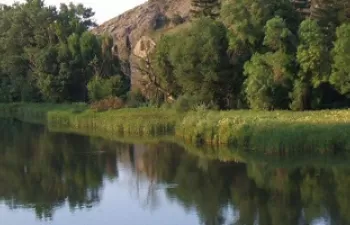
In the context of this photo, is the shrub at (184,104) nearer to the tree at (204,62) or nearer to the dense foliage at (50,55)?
the tree at (204,62)

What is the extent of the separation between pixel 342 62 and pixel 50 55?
36.8 meters

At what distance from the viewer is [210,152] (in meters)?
36.4

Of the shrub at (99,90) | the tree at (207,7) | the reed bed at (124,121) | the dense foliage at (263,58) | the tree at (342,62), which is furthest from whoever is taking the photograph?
the tree at (207,7)

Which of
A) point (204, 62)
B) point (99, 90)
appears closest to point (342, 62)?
point (204, 62)

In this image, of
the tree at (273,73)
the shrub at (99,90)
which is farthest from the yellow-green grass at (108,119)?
the tree at (273,73)

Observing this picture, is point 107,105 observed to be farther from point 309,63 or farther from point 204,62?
point 309,63

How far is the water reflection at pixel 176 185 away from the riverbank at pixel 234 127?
1.93m

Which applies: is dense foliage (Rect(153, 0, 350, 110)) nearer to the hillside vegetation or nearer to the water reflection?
the hillside vegetation

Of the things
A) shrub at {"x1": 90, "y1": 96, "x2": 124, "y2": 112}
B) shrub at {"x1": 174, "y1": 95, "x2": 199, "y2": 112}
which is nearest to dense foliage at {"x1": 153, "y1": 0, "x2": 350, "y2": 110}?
shrub at {"x1": 174, "y1": 95, "x2": 199, "y2": 112}

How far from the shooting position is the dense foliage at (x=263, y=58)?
145ft

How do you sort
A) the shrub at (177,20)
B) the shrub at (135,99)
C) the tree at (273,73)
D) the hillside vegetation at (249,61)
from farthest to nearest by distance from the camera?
the shrub at (177,20) < the shrub at (135,99) < the tree at (273,73) < the hillside vegetation at (249,61)

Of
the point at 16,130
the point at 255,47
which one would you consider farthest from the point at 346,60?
the point at 16,130

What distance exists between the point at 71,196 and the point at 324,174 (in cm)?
1162

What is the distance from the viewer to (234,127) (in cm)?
3684
